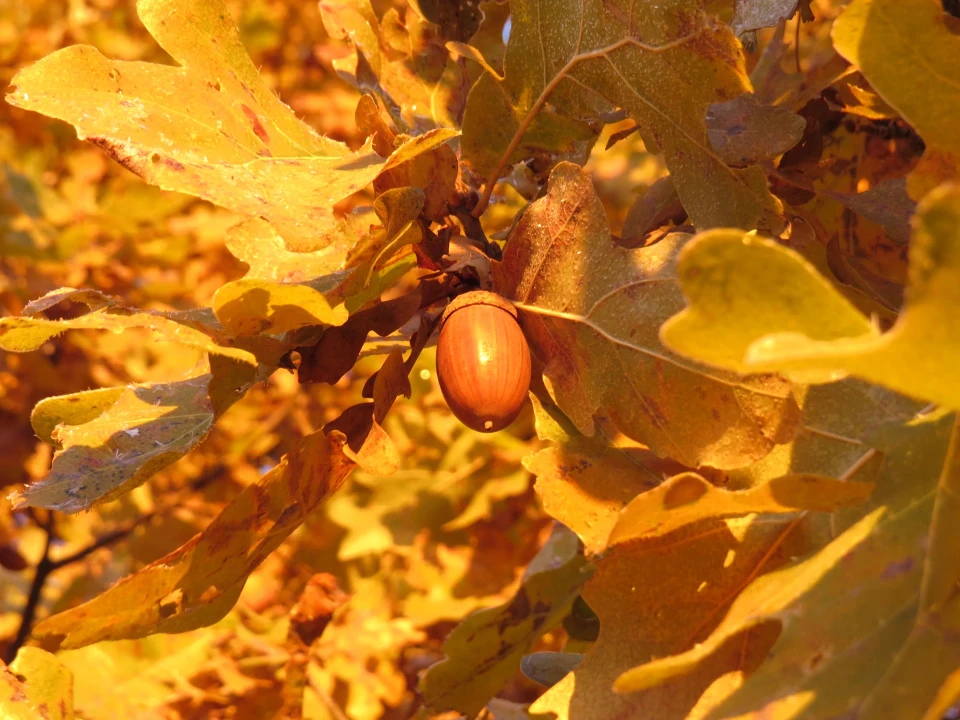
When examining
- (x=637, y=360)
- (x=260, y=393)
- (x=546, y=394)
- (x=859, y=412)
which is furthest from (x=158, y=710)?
(x=260, y=393)

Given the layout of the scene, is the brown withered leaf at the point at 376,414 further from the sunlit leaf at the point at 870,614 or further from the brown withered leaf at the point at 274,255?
the sunlit leaf at the point at 870,614

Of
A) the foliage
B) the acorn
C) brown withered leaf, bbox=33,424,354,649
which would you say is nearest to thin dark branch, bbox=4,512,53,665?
the foliage

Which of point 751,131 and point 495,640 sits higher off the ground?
point 751,131

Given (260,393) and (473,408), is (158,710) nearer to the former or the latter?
(473,408)

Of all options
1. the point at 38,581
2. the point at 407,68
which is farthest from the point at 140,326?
the point at 38,581

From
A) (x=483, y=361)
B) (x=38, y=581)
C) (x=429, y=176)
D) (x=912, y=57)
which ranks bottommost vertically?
(x=38, y=581)

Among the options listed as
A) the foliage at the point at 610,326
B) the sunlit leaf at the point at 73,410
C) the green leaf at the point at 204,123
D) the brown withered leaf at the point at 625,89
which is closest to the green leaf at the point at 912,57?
the foliage at the point at 610,326

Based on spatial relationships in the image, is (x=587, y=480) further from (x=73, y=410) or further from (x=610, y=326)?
(x=73, y=410)
